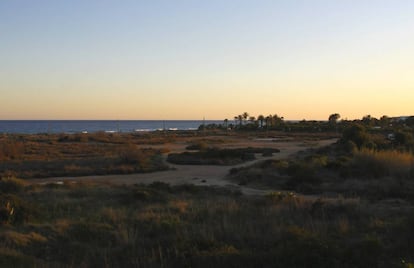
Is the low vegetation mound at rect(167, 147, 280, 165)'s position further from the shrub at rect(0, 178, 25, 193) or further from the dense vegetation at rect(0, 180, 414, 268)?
the dense vegetation at rect(0, 180, 414, 268)

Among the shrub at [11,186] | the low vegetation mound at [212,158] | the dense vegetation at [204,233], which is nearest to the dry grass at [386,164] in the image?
the dense vegetation at [204,233]

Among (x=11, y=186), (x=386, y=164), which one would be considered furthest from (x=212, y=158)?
(x=11, y=186)

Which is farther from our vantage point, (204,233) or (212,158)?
(212,158)

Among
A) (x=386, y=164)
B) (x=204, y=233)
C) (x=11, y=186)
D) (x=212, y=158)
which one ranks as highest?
(x=386, y=164)

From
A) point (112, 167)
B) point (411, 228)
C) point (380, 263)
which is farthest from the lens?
point (112, 167)

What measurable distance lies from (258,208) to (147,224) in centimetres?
440

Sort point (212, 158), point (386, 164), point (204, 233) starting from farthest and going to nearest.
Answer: point (212, 158) → point (386, 164) → point (204, 233)

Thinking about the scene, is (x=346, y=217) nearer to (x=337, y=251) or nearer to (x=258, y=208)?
(x=258, y=208)

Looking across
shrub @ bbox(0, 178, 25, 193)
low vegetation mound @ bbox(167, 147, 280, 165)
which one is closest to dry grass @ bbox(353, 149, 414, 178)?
low vegetation mound @ bbox(167, 147, 280, 165)

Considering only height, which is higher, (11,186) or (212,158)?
(11,186)

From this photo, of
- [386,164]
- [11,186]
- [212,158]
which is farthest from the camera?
[212,158]

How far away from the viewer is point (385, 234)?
1248cm

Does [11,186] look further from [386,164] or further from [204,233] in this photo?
[386,164]

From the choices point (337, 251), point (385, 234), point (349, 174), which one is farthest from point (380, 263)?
point (349, 174)
